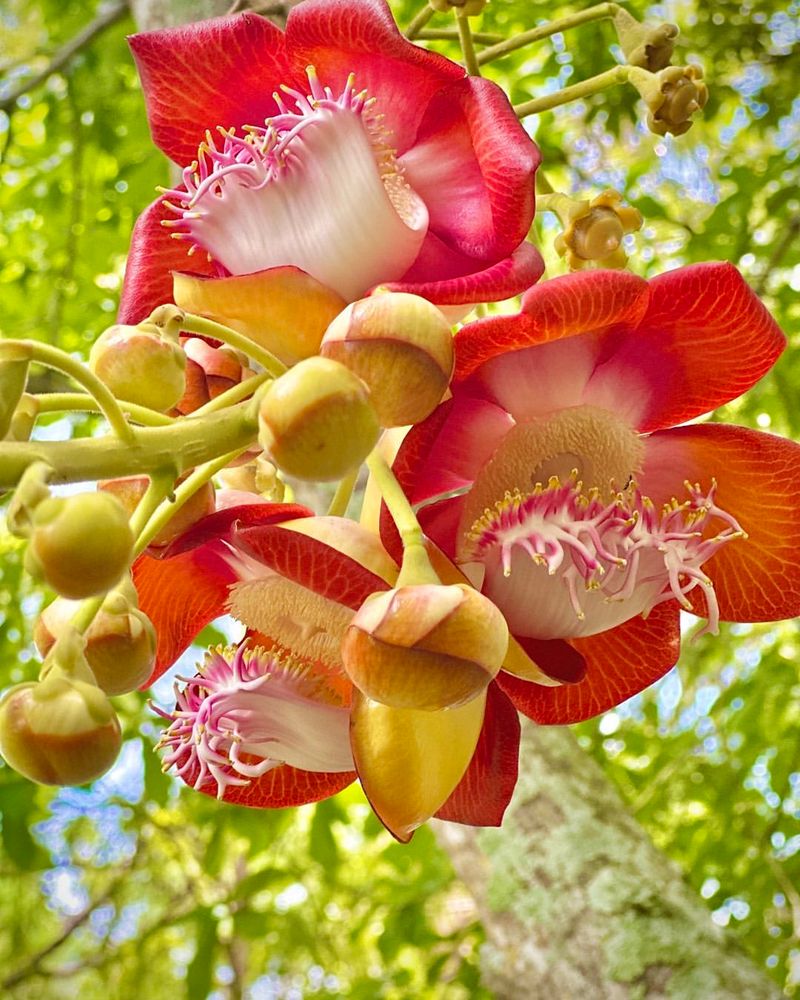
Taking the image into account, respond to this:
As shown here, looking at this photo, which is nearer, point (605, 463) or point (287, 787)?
point (605, 463)

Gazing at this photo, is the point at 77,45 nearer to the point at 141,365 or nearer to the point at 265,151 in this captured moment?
the point at 265,151

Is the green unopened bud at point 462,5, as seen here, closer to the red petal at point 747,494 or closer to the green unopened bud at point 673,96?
the green unopened bud at point 673,96

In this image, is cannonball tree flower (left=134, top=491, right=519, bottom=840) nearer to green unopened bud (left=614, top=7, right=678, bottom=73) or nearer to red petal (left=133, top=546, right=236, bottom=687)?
red petal (left=133, top=546, right=236, bottom=687)

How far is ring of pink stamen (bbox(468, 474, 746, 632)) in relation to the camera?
0.65m

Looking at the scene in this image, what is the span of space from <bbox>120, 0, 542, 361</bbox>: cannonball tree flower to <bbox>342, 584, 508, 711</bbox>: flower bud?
0.19 meters

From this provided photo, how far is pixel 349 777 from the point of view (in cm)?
80

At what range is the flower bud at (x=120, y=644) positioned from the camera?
0.61 m

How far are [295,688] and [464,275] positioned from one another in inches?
11.0

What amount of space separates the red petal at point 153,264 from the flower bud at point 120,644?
222mm

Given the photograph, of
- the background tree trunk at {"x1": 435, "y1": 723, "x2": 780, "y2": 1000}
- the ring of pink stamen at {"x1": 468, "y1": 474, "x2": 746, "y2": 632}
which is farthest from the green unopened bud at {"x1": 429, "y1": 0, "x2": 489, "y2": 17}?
the background tree trunk at {"x1": 435, "y1": 723, "x2": 780, "y2": 1000}

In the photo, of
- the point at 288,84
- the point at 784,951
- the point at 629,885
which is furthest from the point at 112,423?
the point at 784,951

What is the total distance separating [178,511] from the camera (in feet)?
2.17

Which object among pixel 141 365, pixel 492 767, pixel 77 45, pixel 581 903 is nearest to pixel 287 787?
pixel 492 767

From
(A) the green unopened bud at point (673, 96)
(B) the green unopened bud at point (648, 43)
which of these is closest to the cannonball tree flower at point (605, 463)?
(A) the green unopened bud at point (673, 96)
